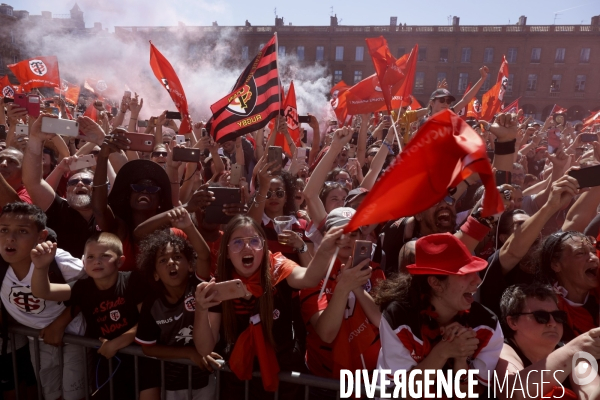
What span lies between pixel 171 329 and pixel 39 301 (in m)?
0.84

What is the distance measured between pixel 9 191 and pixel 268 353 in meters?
2.28

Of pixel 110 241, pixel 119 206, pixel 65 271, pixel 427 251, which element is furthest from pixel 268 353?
pixel 119 206

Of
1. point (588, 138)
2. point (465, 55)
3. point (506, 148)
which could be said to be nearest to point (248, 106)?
point (506, 148)

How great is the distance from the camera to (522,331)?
2.32m

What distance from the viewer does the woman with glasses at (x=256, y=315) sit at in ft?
7.73

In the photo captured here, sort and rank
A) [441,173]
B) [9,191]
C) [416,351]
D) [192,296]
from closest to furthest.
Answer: [441,173] < [416,351] < [192,296] < [9,191]

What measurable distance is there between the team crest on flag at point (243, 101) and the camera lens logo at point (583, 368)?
12.1ft

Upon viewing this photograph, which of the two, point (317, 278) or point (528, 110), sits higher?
point (317, 278)

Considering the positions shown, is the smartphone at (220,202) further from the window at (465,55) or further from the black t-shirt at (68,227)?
the window at (465,55)

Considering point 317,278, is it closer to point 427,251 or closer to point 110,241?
point 427,251

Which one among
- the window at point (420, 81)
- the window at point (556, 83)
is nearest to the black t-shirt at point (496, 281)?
the window at point (420, 81)

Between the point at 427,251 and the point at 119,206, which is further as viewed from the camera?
the point at 119,206

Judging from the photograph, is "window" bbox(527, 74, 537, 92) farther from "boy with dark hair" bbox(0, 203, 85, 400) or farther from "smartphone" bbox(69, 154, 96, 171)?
"boy with dark hair" bbox(0, 203, 85, 400)

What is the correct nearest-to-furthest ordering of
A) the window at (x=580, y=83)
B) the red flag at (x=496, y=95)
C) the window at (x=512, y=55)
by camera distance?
1. the red flag at (x=496, y=95)
2. the window at (x=580, y=83)
3. the window at (x=512, y=55)
